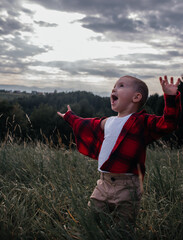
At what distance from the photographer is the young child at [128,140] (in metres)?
2.04

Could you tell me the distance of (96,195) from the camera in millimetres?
2178

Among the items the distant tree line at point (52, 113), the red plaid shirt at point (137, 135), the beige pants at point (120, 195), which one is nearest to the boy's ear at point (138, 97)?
the red plaid shirt at point (137, 135)

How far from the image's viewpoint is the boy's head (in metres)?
2.25

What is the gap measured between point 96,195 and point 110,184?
169 millimetres

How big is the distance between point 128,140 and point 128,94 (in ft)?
1.41

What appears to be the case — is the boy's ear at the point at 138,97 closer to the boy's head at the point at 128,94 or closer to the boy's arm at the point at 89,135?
the boy's head at the point at 128,94

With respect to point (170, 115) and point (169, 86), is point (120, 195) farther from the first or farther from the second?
point (169, 86)

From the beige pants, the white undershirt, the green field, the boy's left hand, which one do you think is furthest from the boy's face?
the green field

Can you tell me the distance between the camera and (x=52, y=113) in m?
35.0

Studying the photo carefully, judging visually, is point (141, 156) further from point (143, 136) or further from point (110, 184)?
point (110, 184)

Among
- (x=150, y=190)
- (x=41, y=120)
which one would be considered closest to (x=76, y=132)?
(x=150, y=190)

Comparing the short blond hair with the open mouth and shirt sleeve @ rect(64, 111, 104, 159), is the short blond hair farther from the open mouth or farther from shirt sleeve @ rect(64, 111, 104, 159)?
shirt sleeve @ rect(64, 111, 104, 159)

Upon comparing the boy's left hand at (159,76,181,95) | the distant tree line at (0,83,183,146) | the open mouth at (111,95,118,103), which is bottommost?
the distant tree line at (0,83,183,146)

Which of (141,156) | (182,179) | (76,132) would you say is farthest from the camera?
(182,179)
